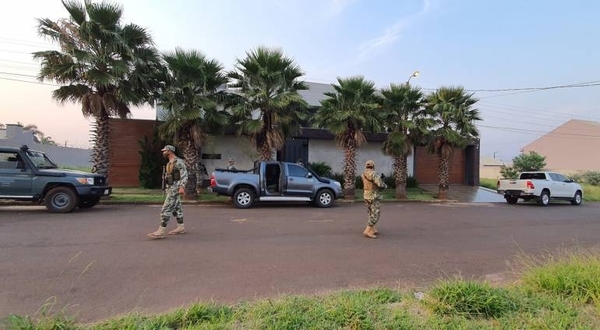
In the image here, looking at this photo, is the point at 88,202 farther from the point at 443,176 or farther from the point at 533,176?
the point at 533,176

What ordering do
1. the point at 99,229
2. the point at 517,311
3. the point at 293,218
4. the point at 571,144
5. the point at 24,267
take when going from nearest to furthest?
the point at 517,311, the point at 24,267, the point at 99,229, the point at 293,218, the point at 571,144

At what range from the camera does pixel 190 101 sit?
1584cm

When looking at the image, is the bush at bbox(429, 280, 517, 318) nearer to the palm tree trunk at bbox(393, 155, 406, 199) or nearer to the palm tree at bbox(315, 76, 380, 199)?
the palm tree at bbox(315, 76, 380, 199)

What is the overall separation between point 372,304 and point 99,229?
7.38m

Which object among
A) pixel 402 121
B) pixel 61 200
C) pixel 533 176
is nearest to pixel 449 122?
pixel 402 121

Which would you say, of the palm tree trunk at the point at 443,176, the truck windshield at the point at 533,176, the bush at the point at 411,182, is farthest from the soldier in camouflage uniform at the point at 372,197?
the bush at the point at 411,182

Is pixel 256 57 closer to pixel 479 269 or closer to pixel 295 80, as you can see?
pixel 295 80

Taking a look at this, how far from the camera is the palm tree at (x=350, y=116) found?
1792cm

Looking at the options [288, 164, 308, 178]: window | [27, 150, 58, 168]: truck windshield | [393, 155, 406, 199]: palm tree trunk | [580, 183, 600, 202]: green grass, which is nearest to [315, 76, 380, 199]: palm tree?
[393, 155, 406, 199]: palm tree trunk

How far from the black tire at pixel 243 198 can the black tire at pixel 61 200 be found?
5.06 meters

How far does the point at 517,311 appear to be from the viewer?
3727 millimetres

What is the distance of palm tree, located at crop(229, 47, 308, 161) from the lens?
1650 centimetres

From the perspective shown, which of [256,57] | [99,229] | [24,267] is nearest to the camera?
[24,267]

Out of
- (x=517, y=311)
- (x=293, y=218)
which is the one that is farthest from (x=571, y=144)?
(x=517, y=311)
